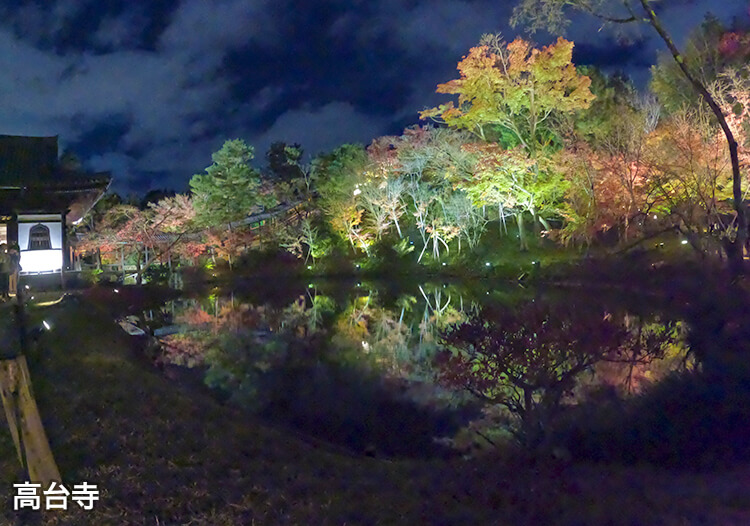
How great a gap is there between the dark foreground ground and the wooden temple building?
10626 millimetres

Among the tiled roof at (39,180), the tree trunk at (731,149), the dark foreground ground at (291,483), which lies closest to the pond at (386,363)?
the dark foreground ground at (291,483)

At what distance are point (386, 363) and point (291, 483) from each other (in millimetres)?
6244

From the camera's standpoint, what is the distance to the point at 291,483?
394 centimetres

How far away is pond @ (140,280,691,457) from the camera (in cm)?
643

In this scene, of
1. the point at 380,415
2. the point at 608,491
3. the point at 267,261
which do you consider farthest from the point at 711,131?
the point at 267,261

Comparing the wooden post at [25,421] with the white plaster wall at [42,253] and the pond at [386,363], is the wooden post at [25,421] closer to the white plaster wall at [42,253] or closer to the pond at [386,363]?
the pond at [386,363]

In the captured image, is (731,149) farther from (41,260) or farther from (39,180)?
(41,260)

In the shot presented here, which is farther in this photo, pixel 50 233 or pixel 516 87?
pixel 516 87

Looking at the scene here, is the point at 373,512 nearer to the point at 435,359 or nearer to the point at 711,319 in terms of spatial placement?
the point at 435,359

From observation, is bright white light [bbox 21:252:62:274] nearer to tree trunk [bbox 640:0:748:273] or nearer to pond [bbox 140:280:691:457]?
pond [bbox 140:280:691:457]

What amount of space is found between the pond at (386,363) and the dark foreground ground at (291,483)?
1354mm

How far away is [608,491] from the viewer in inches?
143

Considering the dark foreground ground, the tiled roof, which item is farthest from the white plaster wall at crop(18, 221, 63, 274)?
the dark foreground ground

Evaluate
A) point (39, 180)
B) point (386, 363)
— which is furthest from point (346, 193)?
point (386, 363)
